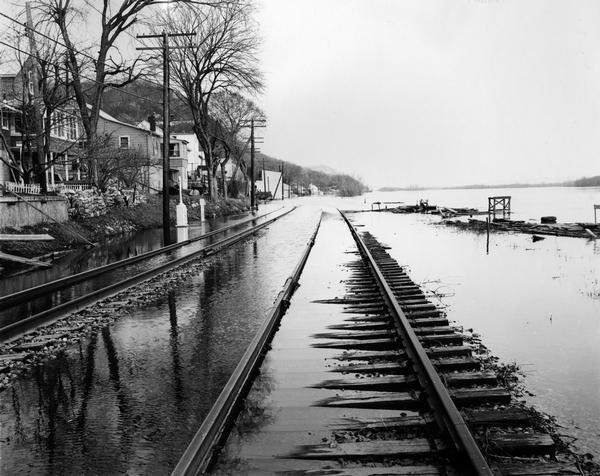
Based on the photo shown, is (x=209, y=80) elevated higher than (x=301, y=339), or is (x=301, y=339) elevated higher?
(x=209, y=80)

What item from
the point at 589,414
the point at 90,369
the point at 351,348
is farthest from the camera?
the point at 351,348

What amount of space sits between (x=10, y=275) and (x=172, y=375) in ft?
31.2

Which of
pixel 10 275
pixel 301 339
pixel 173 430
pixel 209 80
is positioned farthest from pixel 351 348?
pixel 209 80

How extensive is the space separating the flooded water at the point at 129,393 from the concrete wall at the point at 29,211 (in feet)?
34.7

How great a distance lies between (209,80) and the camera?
44469mm

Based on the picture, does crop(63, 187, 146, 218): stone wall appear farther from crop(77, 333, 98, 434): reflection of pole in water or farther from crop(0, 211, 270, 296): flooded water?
crop(77, 333, 98, 434): reflection of pole in water

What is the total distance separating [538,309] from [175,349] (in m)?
6.67

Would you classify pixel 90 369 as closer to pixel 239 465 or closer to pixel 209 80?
pixel 239 465

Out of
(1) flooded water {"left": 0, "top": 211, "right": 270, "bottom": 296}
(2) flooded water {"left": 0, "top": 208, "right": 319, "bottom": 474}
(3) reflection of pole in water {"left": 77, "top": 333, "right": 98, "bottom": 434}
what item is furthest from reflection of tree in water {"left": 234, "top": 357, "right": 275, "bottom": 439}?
(1) flooded water {"left": 0, "top": 211, "right": 270, "bottom": 296}

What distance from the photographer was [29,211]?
18672 mm

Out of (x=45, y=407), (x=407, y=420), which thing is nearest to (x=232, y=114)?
(x=45, y=407)

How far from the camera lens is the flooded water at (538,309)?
5.33 meters

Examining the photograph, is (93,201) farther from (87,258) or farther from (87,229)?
(87,258)

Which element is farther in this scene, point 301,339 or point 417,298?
point 417,298
